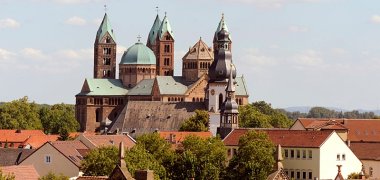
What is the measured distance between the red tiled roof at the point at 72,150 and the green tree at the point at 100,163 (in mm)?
8508

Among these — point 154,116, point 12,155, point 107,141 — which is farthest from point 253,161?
point 154,116

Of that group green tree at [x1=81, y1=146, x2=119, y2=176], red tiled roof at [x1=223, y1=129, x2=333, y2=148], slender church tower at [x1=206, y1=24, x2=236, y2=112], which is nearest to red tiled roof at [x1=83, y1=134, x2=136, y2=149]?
red tiled roof at [x1=223, y1=129, x2=333, y2=148]

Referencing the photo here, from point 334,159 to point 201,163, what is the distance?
17570 millimetres

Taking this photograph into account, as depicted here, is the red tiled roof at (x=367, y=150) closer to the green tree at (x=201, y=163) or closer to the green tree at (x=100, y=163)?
the green tree at (x=201, y=163)

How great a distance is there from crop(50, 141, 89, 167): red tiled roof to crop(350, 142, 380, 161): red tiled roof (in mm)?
31111

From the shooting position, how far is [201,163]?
326ft

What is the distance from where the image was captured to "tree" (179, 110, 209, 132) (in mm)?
156538

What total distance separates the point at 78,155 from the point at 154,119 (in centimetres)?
7141

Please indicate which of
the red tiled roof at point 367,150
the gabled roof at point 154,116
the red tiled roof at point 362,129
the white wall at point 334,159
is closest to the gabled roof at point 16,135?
the gabled roof at point 154,116

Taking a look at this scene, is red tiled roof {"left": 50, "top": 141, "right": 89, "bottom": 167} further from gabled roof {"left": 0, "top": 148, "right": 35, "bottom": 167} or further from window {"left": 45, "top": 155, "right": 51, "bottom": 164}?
gabled roof {"left": 0, "top": 148, "right": 35, "bottom": 167}

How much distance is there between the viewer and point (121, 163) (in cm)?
4616

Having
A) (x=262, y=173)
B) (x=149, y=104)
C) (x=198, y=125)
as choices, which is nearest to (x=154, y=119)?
(x=149, y=104)

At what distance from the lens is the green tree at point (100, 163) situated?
8519 cm

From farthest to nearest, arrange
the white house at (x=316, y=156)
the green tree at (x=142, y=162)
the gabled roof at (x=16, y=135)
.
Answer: the gabled roof at (x=16, y=135) < the white house at (x=316, y=156) < the green tree at (x=142, y=162)
